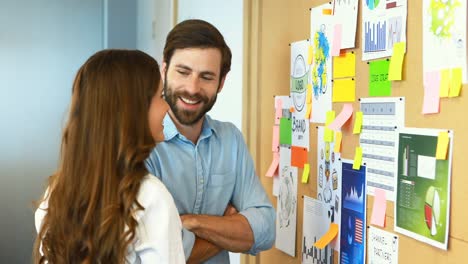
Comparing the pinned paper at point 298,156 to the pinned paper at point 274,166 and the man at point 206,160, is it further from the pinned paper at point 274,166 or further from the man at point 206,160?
the man at point 206,160

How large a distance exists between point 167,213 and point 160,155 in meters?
0.46

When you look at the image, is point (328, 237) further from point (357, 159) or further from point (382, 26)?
point (382, 26)

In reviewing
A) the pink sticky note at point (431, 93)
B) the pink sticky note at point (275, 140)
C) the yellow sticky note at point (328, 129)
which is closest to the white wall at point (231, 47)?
the pink sticky note at point (275, 140)

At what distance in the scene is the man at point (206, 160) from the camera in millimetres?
1692

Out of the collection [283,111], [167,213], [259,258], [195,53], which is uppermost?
[195,53]

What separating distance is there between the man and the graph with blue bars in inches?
17.0

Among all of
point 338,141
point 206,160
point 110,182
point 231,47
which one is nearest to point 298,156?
point 338,141

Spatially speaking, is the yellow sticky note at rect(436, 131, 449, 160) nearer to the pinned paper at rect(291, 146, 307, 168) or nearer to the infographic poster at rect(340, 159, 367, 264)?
the infographic poster at rect(340, 159, 367, 264)

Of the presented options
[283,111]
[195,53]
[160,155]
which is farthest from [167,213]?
[283,111]

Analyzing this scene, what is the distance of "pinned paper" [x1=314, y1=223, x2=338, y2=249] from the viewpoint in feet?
6.33

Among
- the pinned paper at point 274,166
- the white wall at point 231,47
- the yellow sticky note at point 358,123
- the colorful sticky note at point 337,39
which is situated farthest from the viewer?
the white wall at point 231,47

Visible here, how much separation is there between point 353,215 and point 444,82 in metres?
0.57

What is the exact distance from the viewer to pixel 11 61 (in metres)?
4.51

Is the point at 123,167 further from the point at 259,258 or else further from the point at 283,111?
the point at 259,258
